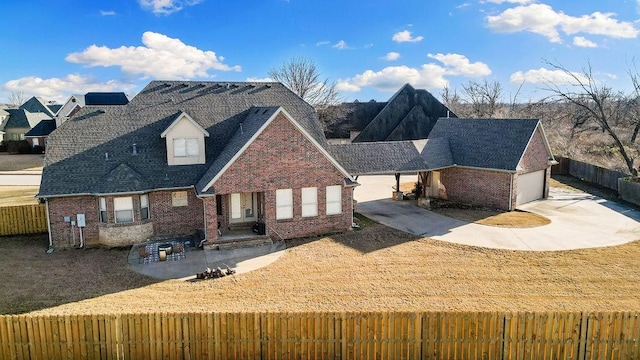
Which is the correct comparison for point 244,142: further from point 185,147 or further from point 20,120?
point 20,120

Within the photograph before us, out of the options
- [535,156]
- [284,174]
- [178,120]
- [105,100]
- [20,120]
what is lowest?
[284,174]

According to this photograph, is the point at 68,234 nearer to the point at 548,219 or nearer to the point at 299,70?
the point at 548,219

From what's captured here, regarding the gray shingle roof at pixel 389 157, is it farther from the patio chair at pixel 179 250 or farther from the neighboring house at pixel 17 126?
the neighboring house at pixel 17 126

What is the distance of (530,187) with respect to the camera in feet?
95.0

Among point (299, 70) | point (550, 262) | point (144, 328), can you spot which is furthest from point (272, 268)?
point (299, 70)

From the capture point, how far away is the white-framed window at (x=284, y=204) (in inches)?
835

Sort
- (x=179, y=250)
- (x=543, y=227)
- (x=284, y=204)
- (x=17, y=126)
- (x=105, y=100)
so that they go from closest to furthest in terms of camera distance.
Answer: (x=179, y=250) < (x=284, y=204) < (x=543, y=227) < (x=105, y=100) < (x=17, y=126)

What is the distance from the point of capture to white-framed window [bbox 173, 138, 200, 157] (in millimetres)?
22062

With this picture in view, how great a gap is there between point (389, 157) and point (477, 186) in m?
6.03

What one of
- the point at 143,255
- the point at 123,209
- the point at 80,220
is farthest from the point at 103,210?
the point at 143,255

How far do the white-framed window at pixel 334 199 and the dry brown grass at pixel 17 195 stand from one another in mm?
20665

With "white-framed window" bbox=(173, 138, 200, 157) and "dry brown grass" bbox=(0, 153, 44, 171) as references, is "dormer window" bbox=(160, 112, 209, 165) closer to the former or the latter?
"white-framed window" bbox=(173, 138, 200, 157)

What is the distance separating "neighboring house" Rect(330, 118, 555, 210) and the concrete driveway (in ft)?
6.15

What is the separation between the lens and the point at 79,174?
20391 mm
